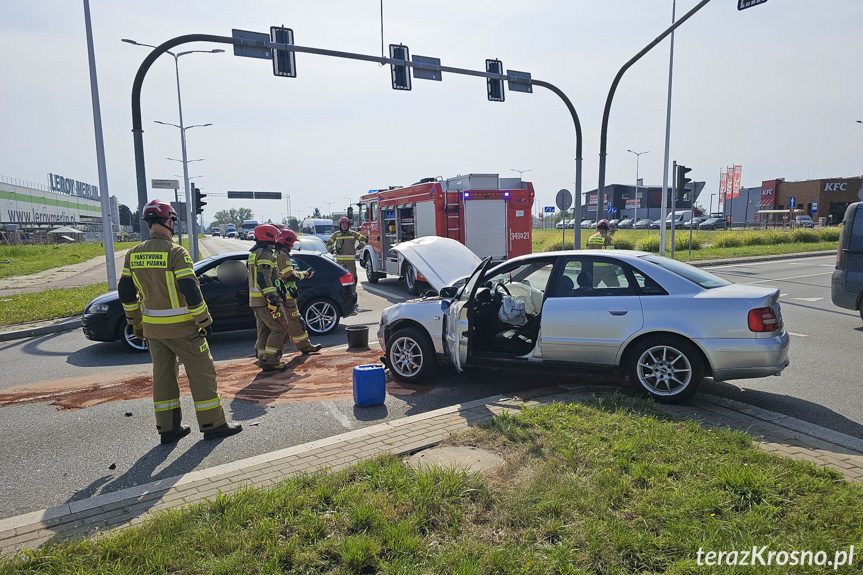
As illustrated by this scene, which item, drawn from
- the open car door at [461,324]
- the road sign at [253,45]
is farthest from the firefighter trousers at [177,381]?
the road sign at [253,45]

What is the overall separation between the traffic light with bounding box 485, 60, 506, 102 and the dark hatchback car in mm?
9342

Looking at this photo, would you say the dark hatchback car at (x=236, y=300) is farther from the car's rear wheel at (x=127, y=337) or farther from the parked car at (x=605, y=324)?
the parked car at (x=605, y=324)

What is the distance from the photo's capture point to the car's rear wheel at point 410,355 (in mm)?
6141

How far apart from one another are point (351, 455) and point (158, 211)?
8.43 feet

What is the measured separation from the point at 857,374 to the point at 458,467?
5.49 meters

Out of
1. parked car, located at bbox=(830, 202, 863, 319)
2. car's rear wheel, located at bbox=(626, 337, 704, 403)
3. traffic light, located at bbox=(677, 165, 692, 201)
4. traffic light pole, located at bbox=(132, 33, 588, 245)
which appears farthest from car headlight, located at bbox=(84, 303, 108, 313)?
traffic light, located at bbox=(677, 165, 692, 201)

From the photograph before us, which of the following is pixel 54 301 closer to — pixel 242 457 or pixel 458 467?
pixel 242 457

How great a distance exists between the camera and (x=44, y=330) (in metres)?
10.4

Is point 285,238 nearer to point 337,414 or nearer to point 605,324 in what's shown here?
point 337,414

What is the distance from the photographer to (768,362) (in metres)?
4.85

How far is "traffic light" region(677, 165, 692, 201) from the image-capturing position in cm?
1794

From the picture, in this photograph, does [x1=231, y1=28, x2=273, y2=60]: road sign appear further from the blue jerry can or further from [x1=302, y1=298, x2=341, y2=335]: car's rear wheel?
the blue jerry can

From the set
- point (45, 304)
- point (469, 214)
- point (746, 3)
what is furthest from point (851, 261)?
point (45, 304)

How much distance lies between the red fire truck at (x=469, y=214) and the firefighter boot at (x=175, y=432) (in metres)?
8.95
